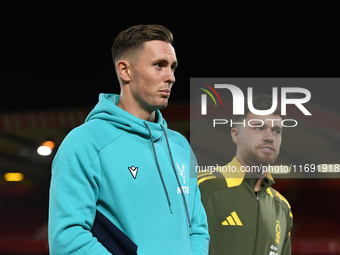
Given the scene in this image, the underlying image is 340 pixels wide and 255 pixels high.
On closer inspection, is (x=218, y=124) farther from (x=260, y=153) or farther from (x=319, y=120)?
(x=260, y=153)

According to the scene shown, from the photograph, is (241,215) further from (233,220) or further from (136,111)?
(136,111)

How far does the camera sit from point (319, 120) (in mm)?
4406

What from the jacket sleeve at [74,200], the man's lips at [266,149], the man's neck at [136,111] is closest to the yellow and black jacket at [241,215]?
the man's lips at [266,149]

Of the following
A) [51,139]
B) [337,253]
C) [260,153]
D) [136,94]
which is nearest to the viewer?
[136,94]

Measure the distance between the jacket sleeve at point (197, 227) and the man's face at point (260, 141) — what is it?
63 cm

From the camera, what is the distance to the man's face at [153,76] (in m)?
1.38

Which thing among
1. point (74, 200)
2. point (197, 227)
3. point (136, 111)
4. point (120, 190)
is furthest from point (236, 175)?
point (74, 200)

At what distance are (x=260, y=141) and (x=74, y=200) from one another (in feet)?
3.67

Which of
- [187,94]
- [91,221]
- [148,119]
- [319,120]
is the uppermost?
[187,94]

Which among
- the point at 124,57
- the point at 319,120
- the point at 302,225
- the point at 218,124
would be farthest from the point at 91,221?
the point at 302,225

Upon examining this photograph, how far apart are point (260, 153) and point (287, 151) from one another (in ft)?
6.41

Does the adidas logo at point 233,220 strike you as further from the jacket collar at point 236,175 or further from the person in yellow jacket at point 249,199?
the jacket collar at point 236,175

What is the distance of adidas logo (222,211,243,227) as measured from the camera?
1963 mm

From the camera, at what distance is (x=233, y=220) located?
6.50 feet
